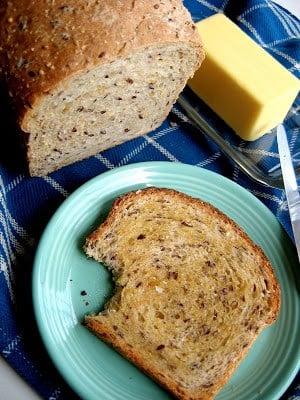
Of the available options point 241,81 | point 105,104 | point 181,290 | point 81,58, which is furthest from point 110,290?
point 241,81

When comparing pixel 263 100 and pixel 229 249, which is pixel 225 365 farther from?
pixel 263 100

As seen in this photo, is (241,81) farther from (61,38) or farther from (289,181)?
(61,38)

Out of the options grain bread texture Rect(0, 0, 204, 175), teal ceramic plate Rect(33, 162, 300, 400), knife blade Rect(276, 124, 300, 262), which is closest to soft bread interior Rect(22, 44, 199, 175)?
grain bread texture Rect(0, 0, 204, 175)

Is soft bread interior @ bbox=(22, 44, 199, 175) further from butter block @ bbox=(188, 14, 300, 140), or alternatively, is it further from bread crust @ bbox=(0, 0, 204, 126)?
butter block @ bbox=(188, 14, 300, 140)

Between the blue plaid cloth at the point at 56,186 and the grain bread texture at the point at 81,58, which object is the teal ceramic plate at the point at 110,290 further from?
the grain bread texture at the point at 81,58

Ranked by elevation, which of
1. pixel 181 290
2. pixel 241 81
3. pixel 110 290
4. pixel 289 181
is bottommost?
pixel 110 290

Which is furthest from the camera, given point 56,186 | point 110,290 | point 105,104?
point 56,186

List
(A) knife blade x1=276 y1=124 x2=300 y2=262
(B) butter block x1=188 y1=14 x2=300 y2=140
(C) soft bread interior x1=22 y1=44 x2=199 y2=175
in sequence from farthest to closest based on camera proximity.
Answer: (B) butter block x1=188 y1=14 x2=300 y2=140, (A) knife blade x1=276 y1=124 x2=300 y2=262, (C) soft bread interior x1=22 y1=44 x2=199 y2=175
